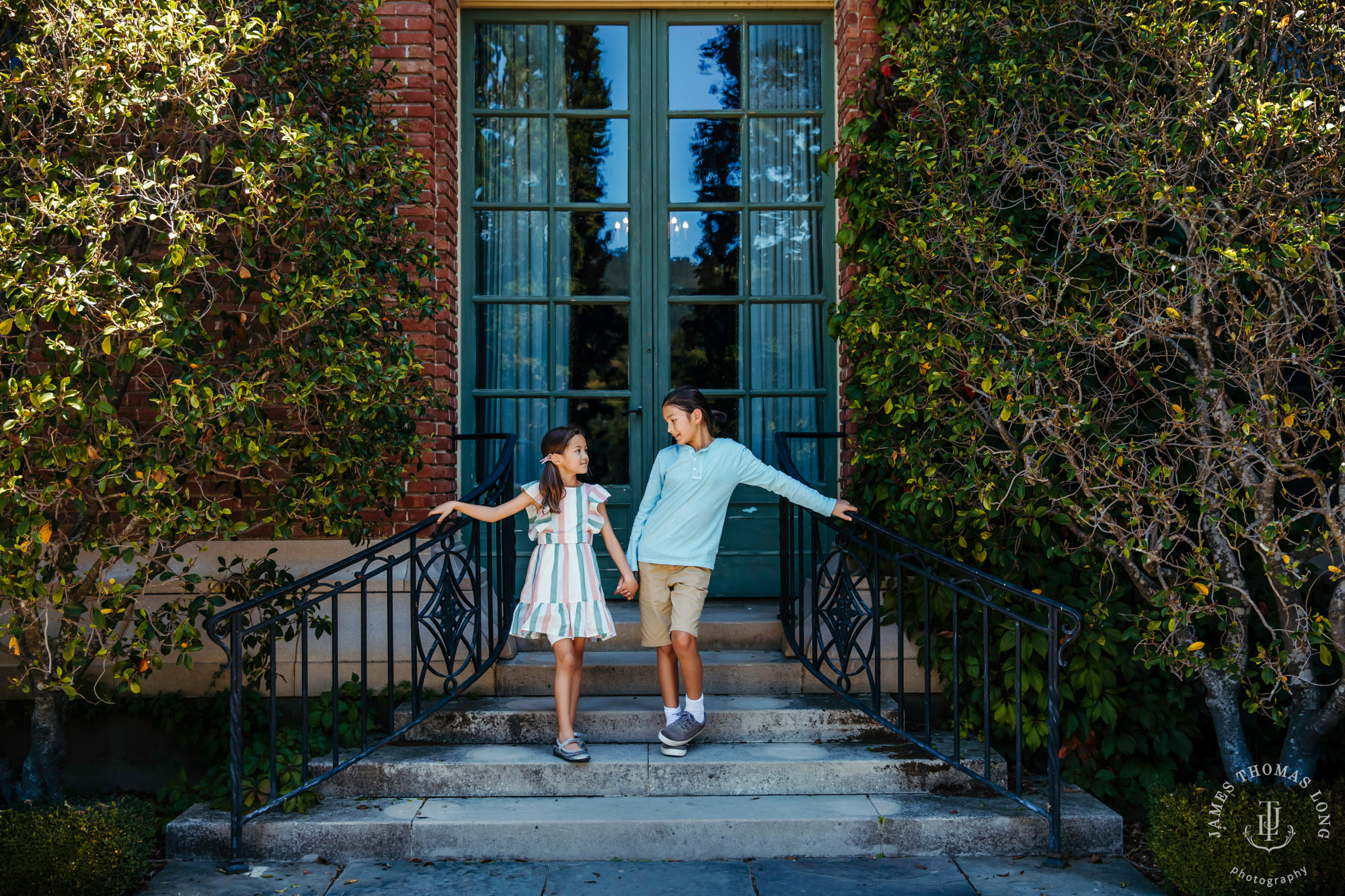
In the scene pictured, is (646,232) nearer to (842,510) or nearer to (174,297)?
(842,510)

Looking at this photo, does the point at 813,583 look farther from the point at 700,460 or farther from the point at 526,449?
the point at 526,449

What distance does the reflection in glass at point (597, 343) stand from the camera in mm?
5973

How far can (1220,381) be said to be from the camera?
4.00 m

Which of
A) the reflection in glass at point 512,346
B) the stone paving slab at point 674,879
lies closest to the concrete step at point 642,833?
the stone paving slab at point 674,879

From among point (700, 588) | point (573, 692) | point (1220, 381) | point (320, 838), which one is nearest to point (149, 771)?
point (320, 838)

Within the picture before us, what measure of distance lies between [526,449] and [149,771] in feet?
8.70

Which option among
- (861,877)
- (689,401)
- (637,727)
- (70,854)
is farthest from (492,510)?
(861,877)

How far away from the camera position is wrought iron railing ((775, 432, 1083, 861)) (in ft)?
13.5

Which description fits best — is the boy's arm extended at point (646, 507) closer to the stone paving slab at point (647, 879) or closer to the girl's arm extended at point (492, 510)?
the girl's arm extended at point (492, 510)

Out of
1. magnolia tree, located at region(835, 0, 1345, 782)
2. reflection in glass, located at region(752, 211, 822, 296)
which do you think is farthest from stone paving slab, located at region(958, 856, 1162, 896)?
reflection in glass, located at region(752, 211, 822, 296)

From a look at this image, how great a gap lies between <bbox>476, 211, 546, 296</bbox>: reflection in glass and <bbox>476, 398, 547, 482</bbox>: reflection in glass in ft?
2.26

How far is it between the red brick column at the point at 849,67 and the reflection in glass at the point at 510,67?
1.84 meters

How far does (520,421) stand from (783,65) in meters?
A: 2.80

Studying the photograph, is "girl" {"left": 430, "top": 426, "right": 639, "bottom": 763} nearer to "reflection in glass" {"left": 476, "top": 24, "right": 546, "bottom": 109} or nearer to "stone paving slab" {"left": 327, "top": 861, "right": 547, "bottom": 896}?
"stone paving slab" {"left": 327, "top": 861, "right": 547, "bottom": 896}
